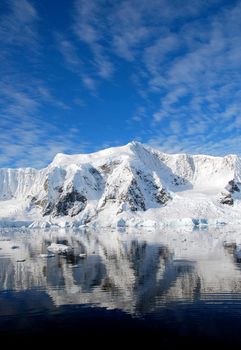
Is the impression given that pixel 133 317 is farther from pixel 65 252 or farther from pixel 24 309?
pixel 65 252

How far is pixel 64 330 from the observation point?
1243 inches

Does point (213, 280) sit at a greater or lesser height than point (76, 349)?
greater

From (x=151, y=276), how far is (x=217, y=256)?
24.7m

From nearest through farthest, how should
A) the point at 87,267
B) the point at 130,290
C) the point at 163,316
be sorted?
the point at 163,316 < the point at 130,290 < the point at 87,267

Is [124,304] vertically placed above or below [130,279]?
below

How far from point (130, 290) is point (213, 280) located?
1063 cm

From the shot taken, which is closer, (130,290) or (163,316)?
(163,316)

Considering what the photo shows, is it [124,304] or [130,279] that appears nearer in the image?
[124,304]

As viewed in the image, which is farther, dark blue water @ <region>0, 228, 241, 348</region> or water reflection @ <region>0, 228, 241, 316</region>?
water reflection @ <region>0, 228, 241, 316</region>

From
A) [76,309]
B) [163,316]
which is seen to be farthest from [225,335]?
[76,309]

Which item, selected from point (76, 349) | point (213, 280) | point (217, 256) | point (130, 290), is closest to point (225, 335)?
point (76, 349)

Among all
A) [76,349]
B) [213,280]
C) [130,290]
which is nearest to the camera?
[76,349]

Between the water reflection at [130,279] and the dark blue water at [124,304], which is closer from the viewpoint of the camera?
the dark blue water at [124,304]

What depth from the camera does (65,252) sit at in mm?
92125
